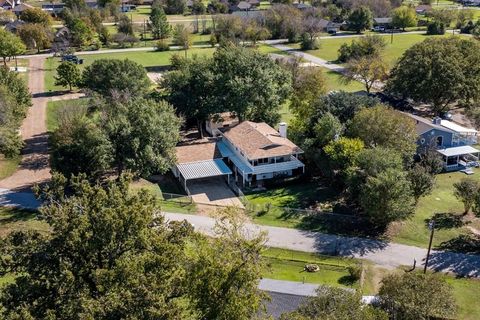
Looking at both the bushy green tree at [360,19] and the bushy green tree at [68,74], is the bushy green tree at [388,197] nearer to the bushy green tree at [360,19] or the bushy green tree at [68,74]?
the bushy green tree at [68,74]

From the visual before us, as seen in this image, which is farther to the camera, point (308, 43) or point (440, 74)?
point (308, 43)

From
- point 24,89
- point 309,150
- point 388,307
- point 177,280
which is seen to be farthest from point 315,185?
point 24,89

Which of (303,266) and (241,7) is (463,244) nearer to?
A: (303,266)

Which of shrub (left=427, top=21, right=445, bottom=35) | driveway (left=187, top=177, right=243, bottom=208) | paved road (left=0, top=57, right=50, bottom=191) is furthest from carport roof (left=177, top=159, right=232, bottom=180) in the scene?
shrub (left=427, top=21, right=445, bottom=35)

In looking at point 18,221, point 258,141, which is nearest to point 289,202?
point 258,141

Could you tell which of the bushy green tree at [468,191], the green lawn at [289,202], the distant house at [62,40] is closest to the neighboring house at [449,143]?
the bushy green tree at [468,191]

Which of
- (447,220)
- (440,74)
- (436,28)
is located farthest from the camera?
(436,28)

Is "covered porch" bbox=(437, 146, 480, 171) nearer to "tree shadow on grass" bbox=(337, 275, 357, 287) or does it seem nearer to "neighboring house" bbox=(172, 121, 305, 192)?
"neighboring house" bbox=(172, 121, 305, 192)

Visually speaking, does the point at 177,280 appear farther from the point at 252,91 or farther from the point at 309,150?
the point at 252,91
